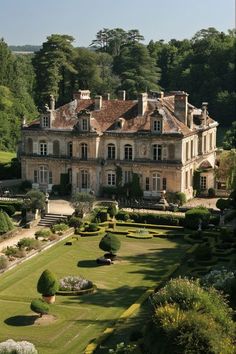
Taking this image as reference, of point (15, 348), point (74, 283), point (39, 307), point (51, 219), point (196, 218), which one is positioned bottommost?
point (15, 348)

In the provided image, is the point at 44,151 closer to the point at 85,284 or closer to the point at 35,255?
the point at 35,255

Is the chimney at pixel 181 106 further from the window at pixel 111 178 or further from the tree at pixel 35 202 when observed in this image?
the tree at pixel 35 202

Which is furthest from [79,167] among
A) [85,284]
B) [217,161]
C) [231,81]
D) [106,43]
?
[106,43]

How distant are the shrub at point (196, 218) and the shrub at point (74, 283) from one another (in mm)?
14547

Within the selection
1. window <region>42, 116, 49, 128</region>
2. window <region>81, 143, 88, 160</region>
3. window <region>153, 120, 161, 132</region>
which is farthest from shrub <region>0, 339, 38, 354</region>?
window <region>42, 116, 49, 128</region>

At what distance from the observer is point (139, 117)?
5797cm

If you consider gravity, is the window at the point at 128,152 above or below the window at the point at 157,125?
below

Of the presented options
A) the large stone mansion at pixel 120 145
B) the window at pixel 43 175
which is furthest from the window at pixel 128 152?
the window at pixel 43 175

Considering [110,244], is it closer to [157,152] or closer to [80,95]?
[157,152]

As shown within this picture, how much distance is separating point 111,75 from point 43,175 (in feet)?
193

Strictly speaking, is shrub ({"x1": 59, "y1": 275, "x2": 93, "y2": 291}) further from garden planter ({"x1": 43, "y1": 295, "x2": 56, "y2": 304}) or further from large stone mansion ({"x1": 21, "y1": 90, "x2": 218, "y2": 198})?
large stone mansion ({"x1": 21, "y1": 90, "x2": 218, "y2": 198})

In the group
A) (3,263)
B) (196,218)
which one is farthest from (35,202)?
(3,263)

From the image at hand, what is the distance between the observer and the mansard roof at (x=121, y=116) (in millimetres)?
56281

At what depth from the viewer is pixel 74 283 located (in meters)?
36.4
